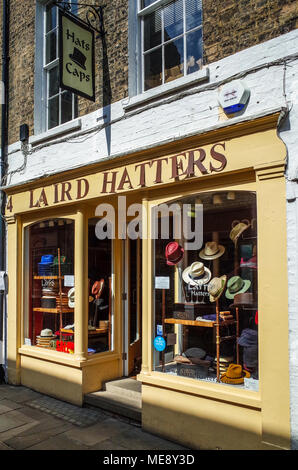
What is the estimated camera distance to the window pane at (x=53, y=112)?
7.18 meters

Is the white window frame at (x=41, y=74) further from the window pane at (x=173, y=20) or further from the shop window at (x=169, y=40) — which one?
the window pane at (x=173, y=20)

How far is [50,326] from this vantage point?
Result: 6977 mm

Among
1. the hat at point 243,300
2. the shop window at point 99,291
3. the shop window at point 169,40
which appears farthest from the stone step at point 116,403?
the shop window at point 169,40

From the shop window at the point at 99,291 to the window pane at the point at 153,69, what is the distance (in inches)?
88.7

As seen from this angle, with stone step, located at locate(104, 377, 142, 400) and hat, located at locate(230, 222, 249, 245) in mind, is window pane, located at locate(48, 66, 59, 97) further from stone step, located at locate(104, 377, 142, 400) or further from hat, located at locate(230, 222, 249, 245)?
stone step, located at locate(104, 377, 142, 400)

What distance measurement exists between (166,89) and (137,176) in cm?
114

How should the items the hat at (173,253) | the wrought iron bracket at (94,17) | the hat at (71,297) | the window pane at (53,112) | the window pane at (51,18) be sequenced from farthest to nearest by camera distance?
the window pane at (51,18), the window pane at (53,112), the hat at (71,297), the wrought iron bracket at (94,17), the hat at (173,253)

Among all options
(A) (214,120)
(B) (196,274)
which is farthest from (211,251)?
(A) (214,120)

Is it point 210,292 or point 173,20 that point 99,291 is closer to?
point 210,292

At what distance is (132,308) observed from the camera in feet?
A: 22.6

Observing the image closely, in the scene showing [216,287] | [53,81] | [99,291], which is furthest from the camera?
[53,81]

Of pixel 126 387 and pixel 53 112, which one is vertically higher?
pixel 53 112
